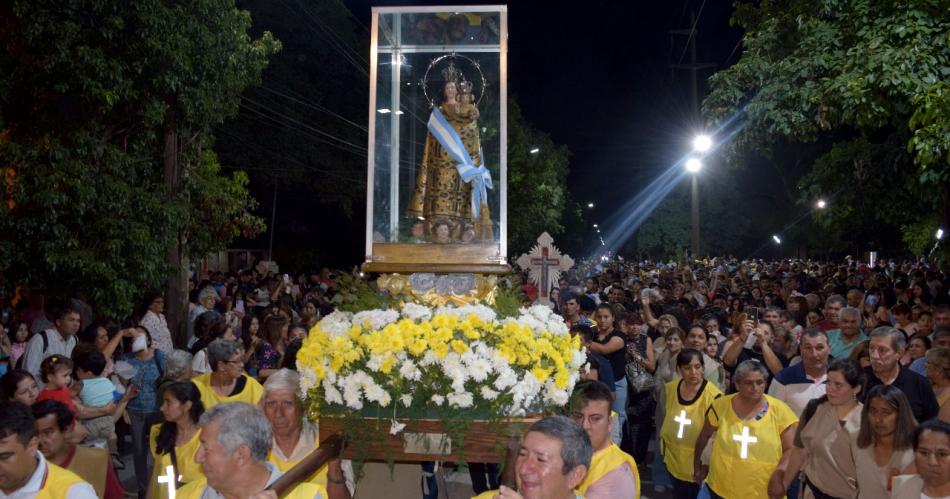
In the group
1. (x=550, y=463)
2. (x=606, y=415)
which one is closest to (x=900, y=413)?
(x=606, y=415)

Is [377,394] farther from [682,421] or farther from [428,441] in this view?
[682,421]

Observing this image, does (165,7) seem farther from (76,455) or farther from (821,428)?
(821,428)

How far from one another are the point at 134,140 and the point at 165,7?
7.23 feet

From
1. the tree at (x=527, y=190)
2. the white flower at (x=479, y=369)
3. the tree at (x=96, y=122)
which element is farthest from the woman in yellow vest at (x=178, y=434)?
the tree at (x=527, y=190)

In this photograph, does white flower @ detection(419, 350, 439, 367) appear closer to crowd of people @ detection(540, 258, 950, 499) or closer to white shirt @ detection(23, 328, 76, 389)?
crowd of people @ detection(540, 258, 950, 499)

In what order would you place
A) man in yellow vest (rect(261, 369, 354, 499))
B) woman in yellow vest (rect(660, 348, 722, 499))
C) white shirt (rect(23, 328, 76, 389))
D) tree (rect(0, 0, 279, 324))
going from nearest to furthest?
man in yellow vest (rect(261, 369, 354, 499)) < woman in yellow vest (rect(660, 348, 722, 499)) < white shirt (rect(23, 328, 76, 389)) < tree (rect(0, 0, 279, 324))

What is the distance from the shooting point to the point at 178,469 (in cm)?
524

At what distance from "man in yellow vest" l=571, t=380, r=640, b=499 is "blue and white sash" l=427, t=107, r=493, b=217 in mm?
2360

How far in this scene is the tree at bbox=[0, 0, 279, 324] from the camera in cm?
1077

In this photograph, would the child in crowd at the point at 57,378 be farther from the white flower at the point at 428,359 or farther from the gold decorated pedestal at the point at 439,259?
the white flower at the point at 428,359

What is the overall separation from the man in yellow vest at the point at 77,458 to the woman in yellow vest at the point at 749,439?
3.76 meters

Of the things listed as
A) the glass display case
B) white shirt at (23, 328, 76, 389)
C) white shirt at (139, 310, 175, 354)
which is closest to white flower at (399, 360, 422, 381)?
the glass display case

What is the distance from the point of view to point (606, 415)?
4.80 meters

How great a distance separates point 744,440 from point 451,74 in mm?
3490
